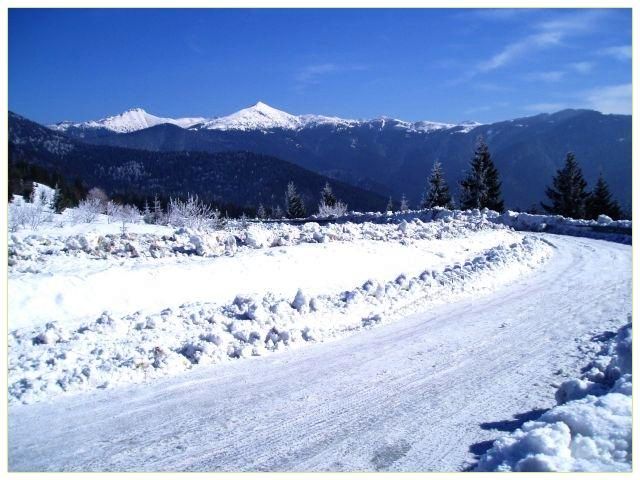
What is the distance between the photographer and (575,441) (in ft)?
12.3

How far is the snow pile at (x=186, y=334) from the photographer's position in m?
5.98

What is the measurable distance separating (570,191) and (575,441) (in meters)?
54.2

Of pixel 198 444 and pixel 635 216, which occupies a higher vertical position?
pixel 635 216

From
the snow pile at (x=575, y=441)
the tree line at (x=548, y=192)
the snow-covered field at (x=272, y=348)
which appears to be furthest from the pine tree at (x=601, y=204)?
the snow pile at (x=575, y=441)

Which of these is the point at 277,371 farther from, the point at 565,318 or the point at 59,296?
the point at 565,318

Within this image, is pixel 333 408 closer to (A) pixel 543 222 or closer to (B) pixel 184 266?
(B) pixel 184 266

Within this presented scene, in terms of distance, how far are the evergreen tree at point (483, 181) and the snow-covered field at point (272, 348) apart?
42959 mm

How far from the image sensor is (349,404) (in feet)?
17.3

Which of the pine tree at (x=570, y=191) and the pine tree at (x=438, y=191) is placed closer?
the pine tree at (x=570, y=191)

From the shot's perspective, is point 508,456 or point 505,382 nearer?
point 508,456

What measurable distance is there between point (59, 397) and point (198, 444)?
211 centimetres

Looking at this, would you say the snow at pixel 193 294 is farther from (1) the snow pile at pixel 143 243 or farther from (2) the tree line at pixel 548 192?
(2) the tree line at pixel 548 192

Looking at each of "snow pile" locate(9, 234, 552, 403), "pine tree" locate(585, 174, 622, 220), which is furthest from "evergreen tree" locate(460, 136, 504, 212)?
"snow pile" locate(9, 234, 552, 403)
